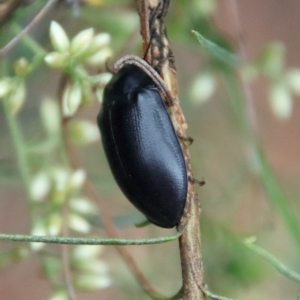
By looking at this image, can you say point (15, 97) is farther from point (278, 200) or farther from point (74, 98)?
point (278, 200)

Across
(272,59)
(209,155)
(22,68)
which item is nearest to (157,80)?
(22,68)

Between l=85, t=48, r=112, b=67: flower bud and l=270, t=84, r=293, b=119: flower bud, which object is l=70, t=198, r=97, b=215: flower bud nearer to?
l=85, t=48, r=112, b=67: flower bud

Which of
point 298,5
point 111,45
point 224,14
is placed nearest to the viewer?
point 111,45

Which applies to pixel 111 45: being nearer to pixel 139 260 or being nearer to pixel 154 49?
pixel 154 49

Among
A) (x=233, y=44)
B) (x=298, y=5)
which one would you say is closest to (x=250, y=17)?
(x=298, y=5)

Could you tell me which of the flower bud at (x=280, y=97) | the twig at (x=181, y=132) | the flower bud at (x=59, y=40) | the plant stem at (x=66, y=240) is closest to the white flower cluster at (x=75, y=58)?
the flower bud at (x=59, y=40)

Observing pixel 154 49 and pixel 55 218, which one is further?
pixel 55 218

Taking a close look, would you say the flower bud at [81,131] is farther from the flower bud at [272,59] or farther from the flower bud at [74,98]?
the flower bud at [272,59]

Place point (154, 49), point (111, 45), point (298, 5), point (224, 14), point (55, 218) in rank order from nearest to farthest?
point (154, 49) < point (55, 218) < point (111, 45) < point (224, 14) < point (298, 5)
